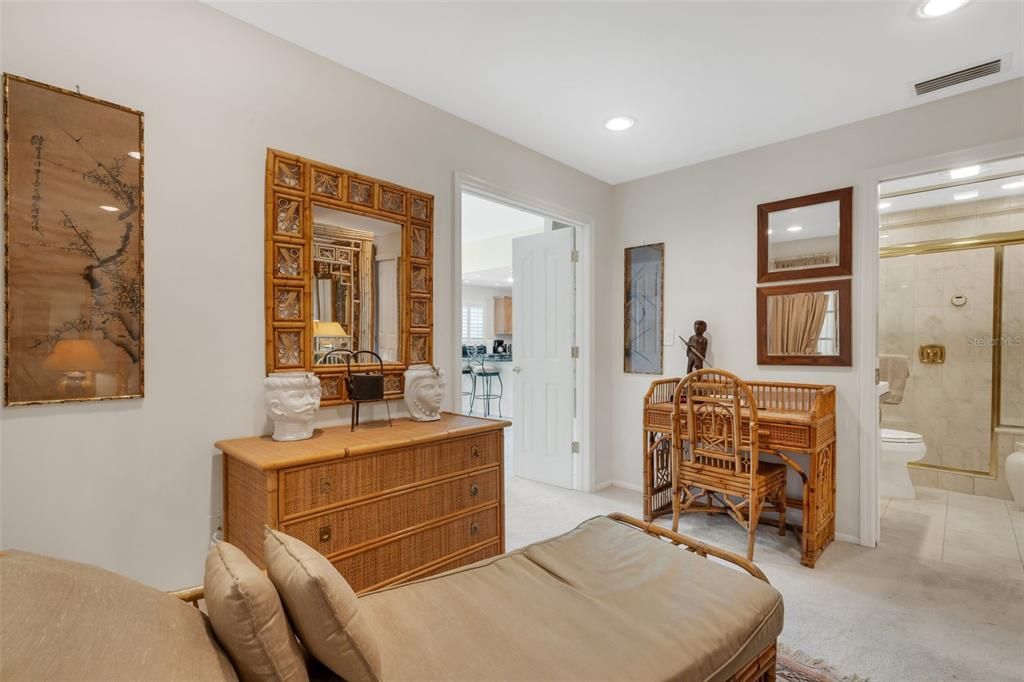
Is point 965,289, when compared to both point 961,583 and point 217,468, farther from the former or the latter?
point 217,468

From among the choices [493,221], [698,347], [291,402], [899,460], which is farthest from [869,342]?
[493,221]

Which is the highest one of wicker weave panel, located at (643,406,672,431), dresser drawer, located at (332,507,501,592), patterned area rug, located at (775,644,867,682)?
wicker weave panel, located at (643,406,672,431)

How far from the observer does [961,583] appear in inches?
92.7

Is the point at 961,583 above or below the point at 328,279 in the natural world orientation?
below

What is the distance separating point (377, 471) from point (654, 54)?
218 centimetres

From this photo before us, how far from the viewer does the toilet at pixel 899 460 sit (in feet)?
12.0

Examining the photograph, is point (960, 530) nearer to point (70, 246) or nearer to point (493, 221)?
point (70, 246)

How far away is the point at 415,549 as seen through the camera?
1978mm

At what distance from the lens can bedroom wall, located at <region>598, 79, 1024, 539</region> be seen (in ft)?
8.56

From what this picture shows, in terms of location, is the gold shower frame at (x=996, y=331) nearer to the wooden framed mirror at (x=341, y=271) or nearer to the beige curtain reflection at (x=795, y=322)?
the beige curtain reflection at (x=795, y=322)

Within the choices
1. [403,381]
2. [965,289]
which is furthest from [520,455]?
[965,289]

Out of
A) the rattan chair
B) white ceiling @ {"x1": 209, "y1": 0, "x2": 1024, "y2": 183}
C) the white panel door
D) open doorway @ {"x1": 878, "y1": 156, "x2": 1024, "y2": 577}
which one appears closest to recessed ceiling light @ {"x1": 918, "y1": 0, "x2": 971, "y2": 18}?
white ceiling @ {"x1": 209, "y1": 0, "x2": 1024, "y2": 183}

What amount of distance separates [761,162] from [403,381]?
276 cm

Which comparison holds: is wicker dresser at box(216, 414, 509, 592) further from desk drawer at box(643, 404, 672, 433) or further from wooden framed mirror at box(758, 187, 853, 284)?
wooden framed mirror at box(758, 187, 853, 284)
